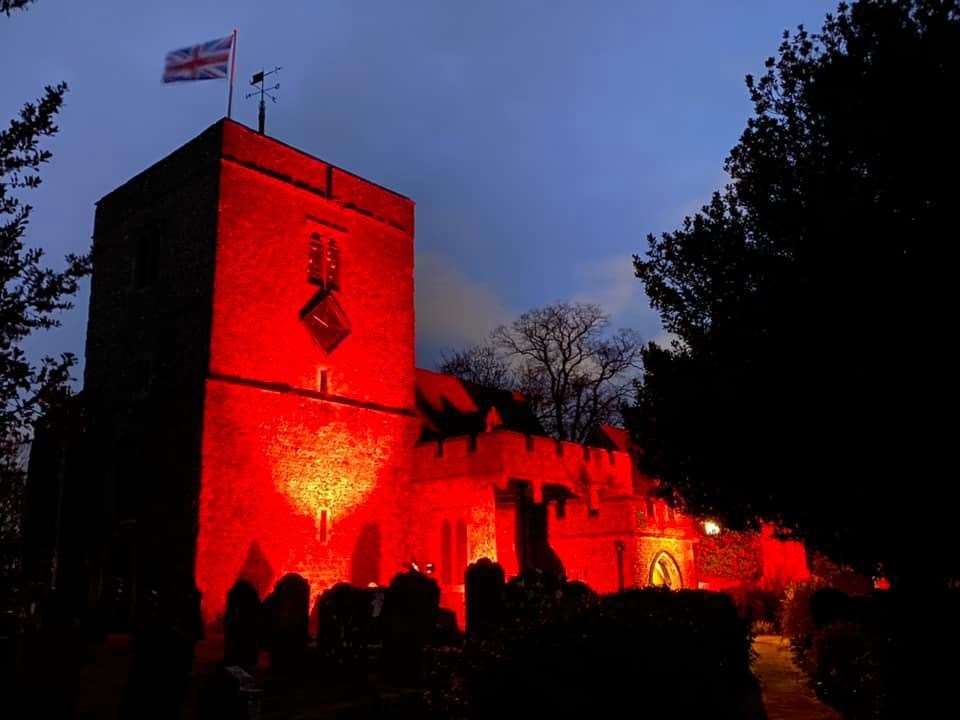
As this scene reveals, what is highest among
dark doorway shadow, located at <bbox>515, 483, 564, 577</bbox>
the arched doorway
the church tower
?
the church tower

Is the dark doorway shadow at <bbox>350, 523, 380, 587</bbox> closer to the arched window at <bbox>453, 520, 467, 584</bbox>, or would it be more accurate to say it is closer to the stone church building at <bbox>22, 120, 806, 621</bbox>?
the stone church building at <bbox>22, 120, 806, 621</bbox>

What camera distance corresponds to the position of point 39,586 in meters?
8.84

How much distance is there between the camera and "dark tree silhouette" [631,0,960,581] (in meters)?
8.87

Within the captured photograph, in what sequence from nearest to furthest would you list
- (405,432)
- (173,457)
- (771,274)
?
1. (771,274)
2. (173,457)
3. (405,432)

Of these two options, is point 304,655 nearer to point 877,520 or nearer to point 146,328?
point 877,520

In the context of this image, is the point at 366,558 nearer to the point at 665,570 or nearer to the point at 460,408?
the point at 665,570

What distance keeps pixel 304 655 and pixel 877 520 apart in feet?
30.3

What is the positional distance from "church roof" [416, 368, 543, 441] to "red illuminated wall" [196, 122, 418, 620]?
3.68 m

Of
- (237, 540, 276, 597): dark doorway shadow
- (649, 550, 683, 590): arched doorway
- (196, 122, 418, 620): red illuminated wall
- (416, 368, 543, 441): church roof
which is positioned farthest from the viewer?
(416, 368, 543, 441): church roof

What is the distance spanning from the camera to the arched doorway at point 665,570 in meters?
23.2

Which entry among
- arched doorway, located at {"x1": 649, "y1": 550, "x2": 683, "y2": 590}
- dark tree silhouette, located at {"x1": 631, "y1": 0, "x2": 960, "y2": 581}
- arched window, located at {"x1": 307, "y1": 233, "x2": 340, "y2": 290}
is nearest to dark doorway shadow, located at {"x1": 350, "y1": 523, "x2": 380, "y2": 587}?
arched window, located at {"x1": 307, "y1": 233, "x2": 340, "y2": 290}

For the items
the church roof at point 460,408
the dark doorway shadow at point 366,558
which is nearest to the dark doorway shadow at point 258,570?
the dark doorway shadow at point 366,558

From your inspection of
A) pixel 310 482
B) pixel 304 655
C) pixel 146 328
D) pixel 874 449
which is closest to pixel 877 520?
pixel 874 449

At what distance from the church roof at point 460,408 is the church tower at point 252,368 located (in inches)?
154
